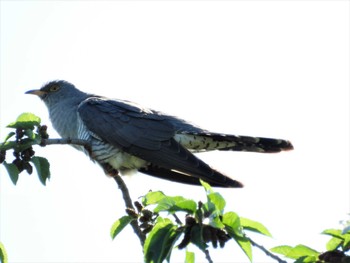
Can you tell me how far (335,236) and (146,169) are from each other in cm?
320

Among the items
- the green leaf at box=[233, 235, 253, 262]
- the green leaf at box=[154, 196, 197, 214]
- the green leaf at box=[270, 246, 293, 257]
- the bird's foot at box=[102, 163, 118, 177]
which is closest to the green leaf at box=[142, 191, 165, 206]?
the green leaf at box=[154, 196, 197, 214]

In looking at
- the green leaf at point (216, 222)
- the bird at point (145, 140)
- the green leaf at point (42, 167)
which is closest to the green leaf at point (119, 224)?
the green leaf at point (42, 167)

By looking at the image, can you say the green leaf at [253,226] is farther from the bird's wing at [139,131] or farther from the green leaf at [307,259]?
the bird's wing at [139,131]

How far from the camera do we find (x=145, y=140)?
5.75 m

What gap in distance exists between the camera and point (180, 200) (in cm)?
295

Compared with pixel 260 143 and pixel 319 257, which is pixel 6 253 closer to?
pixel 319 257

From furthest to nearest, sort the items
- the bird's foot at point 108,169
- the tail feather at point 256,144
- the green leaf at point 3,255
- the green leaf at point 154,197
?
the bird's foot at point 108,169
the tail feather at point 256,144
the green leaf at point 3,255
the green leaf at point 154,197

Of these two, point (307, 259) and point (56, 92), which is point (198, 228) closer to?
point (307, 259)

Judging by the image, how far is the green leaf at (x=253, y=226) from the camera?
9.55 feet

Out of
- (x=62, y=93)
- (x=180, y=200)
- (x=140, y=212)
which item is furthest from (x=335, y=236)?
(x=62, y=93)

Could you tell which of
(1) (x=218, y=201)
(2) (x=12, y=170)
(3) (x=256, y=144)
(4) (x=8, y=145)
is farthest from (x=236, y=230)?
(3) (x=256, y=144)

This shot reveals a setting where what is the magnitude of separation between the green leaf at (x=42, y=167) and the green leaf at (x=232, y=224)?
48.7 inches

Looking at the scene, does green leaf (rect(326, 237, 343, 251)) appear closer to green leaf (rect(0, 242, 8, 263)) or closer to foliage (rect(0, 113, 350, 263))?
foliage (rect(0, 113, 350, 263))

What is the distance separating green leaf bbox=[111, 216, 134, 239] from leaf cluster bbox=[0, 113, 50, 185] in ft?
1.82
